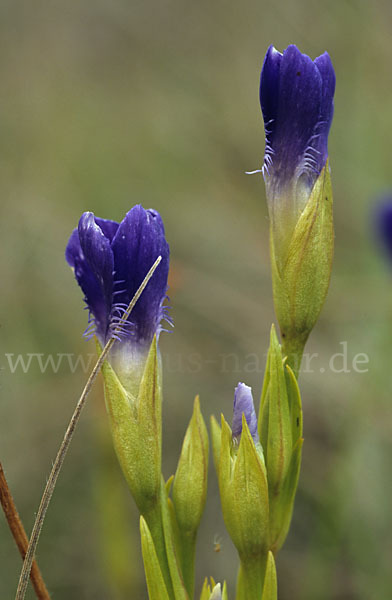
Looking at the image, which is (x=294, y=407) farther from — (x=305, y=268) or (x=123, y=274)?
(x=123, y=274)

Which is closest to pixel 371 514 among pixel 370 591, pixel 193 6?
pixel 370 591

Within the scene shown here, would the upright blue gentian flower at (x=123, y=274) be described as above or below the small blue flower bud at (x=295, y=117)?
below

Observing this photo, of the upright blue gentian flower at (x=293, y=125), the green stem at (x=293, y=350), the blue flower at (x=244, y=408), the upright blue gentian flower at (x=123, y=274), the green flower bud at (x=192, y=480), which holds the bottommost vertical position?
the green flower bud at (x=192, y=480)

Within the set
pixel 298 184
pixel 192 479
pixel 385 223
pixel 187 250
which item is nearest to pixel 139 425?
pixel 192 479

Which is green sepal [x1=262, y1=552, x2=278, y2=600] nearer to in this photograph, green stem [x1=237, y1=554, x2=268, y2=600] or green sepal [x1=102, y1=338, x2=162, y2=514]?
green stem [x1=237, y1=554, x2=268, y2=600]

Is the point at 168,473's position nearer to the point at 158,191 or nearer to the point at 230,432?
the point at 230,432

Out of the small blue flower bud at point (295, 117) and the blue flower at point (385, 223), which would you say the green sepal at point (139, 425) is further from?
the blue flower at point (385, 223)

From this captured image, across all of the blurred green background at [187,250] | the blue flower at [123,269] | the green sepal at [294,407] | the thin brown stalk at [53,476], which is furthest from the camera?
the blurred green background at [187,250]

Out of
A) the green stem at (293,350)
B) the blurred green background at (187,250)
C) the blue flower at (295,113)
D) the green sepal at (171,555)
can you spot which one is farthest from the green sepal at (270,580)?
the blurred green background at (187,250)
